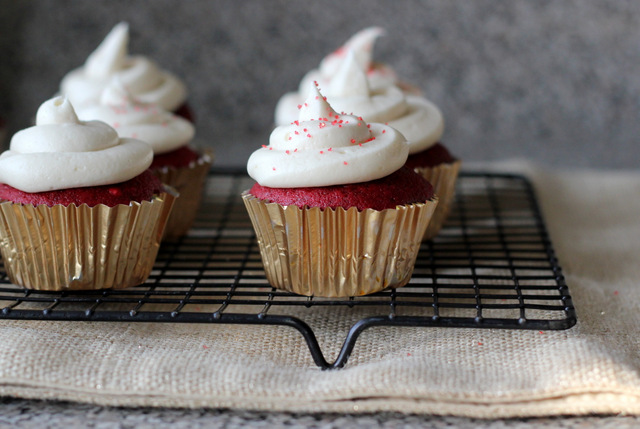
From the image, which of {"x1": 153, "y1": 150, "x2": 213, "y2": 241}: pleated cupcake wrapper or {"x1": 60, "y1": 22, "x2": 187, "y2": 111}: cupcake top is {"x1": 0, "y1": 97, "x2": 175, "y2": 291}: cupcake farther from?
{"x1": 60, "y1": 22, "x2": 187, "y2": 111}: cupcake top

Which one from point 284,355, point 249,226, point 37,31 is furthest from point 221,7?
point 284,355

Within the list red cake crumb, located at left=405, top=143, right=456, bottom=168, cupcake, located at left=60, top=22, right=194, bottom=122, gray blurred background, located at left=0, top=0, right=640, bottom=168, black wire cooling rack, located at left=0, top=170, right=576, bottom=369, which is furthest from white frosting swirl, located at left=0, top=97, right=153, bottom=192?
gray blurred background, located at left=0, top=0, right=640, bottom=168

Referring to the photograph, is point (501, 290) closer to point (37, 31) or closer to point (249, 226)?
point (249, 226)

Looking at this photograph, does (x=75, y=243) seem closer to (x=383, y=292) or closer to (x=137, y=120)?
(x=137, y=120)

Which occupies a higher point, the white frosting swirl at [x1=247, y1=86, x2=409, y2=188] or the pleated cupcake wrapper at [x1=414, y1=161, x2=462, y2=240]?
the white frosting swirl at [x1=247, y1=86, x2=409, y2=188]

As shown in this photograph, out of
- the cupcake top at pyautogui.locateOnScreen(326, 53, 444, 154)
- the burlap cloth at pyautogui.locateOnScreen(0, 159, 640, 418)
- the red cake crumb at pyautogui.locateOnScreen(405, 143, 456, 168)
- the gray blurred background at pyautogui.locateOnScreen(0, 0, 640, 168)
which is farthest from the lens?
the gray blurred background at pyautogui.locateOnScreen(0, 0, 640, 168)

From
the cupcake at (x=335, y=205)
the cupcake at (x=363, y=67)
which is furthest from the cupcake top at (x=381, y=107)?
the cupcake at (x=363, y=67)
